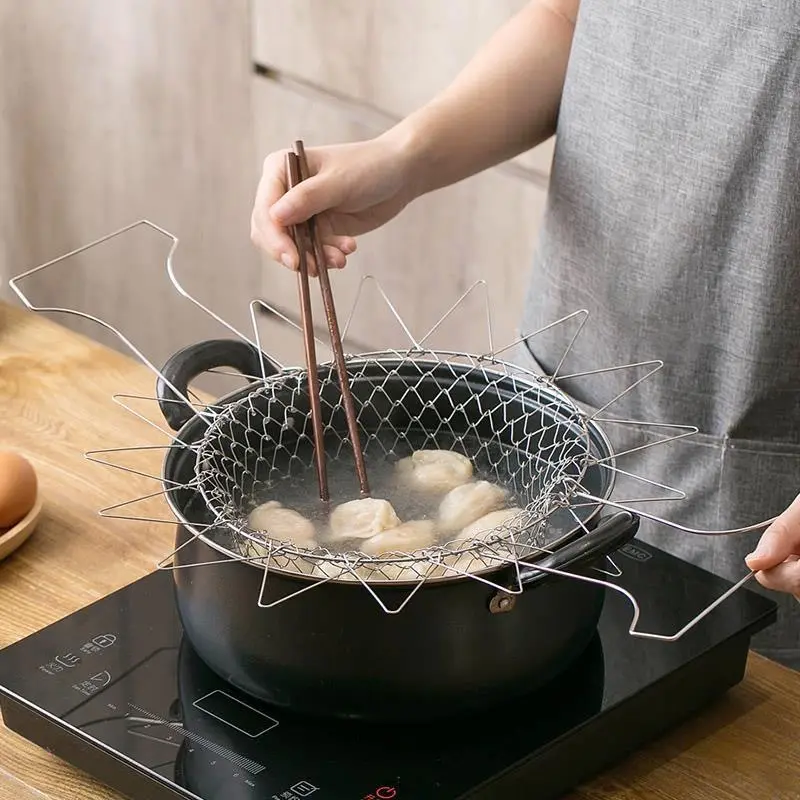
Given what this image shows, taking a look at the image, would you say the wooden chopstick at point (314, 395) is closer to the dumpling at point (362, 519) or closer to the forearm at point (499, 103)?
the dumpling at point (362, 519)

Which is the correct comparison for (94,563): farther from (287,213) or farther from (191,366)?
(287,213)

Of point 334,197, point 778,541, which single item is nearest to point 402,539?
point 778,541

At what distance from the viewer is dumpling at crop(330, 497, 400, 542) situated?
939 mm

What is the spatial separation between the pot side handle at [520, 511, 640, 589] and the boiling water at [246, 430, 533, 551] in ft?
0.48

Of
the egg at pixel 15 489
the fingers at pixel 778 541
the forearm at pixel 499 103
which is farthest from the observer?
the forearm at pixel 499 103

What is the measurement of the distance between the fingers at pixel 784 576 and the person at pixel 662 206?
1.66ft

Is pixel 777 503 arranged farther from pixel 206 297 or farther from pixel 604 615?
pixel 206 297

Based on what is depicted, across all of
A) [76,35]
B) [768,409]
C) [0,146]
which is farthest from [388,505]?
[0,146]

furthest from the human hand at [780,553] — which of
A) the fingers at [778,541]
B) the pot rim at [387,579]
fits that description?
the pot rim at [387,579]

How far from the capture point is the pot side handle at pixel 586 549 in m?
0.81

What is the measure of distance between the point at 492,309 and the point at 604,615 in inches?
51.8

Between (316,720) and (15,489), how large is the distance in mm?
399

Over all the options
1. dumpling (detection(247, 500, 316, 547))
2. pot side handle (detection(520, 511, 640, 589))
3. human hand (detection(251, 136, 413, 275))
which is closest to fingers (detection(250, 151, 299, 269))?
human hand (detection(251, 136, 413, 275))

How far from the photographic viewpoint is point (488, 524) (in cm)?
94
